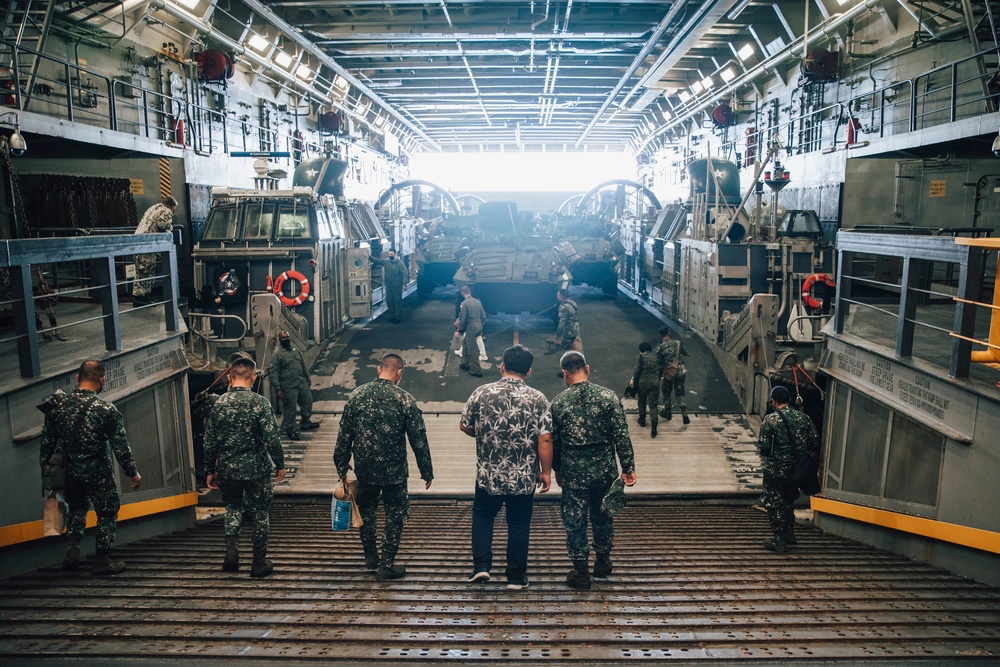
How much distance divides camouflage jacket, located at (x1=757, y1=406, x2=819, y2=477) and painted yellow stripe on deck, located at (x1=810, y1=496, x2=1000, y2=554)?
80 centimetres

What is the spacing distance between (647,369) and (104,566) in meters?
6.74

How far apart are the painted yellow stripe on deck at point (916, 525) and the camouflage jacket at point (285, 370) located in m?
6.41

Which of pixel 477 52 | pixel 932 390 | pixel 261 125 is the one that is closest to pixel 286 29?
pixel 261 125

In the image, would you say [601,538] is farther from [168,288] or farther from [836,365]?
[168,288]

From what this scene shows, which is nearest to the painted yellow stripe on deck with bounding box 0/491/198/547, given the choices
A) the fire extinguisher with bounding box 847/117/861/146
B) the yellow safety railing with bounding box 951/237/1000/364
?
the yellow safety railing with bounding box 951/237/1000/364

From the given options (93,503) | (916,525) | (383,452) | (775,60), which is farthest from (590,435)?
(775,60)

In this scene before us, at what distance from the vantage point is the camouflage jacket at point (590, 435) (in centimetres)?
474

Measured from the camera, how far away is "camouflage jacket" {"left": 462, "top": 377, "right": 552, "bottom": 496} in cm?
466

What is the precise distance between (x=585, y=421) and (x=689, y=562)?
1.49 m

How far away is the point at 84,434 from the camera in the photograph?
4.89m

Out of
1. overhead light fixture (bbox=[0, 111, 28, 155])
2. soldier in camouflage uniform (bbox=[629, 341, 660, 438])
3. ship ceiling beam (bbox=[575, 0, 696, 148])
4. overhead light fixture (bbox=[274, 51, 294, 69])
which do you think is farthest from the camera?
overhead light fixture (bbox=[274, 51, 294, 69])

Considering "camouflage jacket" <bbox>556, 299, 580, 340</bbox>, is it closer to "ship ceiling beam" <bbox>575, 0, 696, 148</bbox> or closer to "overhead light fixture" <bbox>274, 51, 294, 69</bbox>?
"ship ceiling beam" <bbox>575, 0, 696, 148</bbox>

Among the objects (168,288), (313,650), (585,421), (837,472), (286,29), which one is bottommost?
(837,472)

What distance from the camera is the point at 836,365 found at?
7.43m
